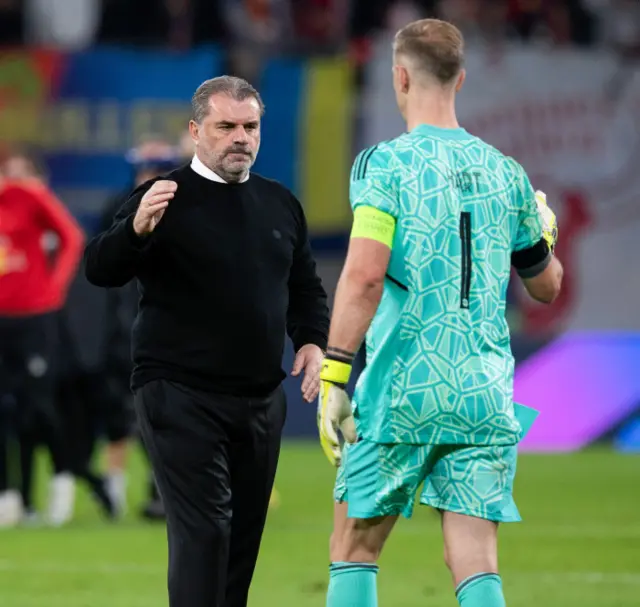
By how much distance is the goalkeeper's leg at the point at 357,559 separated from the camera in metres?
5.84

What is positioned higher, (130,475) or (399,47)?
(399,47)

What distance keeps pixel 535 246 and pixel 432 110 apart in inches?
23.7

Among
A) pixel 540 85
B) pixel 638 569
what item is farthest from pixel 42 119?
pixel 638 569

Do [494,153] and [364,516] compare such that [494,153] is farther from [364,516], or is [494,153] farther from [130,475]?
[130,475]

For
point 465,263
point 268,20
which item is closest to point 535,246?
point 465,263

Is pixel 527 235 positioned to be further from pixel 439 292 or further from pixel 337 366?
pixel 337 366

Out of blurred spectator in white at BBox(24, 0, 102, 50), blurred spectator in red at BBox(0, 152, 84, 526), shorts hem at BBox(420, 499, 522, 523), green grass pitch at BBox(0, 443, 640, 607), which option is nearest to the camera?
shorts hem at BBox(420, 499, 522, 523)

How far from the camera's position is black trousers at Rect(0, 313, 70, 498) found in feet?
Answer: 38.0

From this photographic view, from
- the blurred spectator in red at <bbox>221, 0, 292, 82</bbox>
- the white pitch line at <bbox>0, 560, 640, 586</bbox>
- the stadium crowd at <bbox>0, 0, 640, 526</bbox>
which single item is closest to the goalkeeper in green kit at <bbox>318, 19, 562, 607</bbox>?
the white pitch line at <bbox>0, 560, 640, 586</bbox>

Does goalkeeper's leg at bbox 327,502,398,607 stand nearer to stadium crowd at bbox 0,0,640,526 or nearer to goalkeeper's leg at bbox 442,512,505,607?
goalkeeper's leg at bbox 442,512,505,607

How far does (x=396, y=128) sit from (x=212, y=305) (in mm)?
12375

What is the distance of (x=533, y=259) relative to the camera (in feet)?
19.7

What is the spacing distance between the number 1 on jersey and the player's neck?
333 millimetres

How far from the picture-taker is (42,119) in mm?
18188
